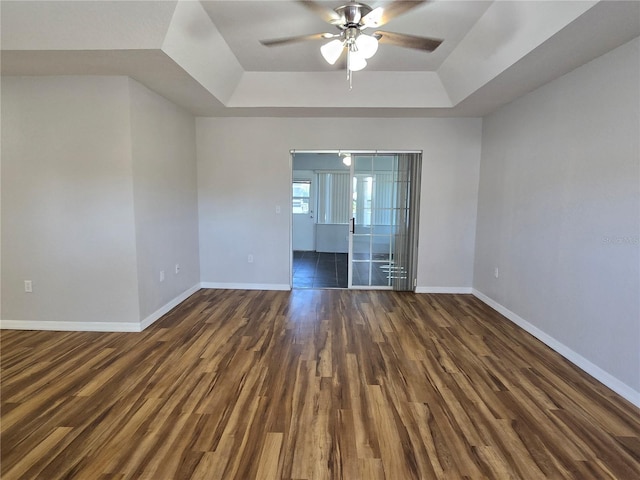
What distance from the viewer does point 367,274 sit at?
5.52 m

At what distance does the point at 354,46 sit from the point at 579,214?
2.34 m

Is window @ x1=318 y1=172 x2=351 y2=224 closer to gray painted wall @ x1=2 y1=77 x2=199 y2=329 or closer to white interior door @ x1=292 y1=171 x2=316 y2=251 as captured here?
white interior door @ x1=292 y1=171 x2=316 y2=251

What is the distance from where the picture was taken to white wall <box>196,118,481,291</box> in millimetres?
4680

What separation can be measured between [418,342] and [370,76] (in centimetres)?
306

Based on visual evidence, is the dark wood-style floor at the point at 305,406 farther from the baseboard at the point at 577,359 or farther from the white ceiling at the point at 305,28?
the white ceiling at the point at 305,28

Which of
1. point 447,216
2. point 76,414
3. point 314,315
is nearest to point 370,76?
point 447,216

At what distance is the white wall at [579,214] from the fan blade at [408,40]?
1.40 meters

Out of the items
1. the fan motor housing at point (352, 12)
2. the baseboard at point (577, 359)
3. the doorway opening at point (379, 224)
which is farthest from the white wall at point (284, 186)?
the fan motor housing at point (352, 12)

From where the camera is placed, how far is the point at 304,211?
847 cm

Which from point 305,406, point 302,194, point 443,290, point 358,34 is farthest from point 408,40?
point 302,194

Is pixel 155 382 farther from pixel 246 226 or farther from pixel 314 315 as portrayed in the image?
pixel 246 226

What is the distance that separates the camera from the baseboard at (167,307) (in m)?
3.49

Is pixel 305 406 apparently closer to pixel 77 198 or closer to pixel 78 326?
pixel 78 326

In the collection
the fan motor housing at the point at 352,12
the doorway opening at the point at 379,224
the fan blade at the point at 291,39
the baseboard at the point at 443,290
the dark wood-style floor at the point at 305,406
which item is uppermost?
the fan motor housing at the point at 352,12
